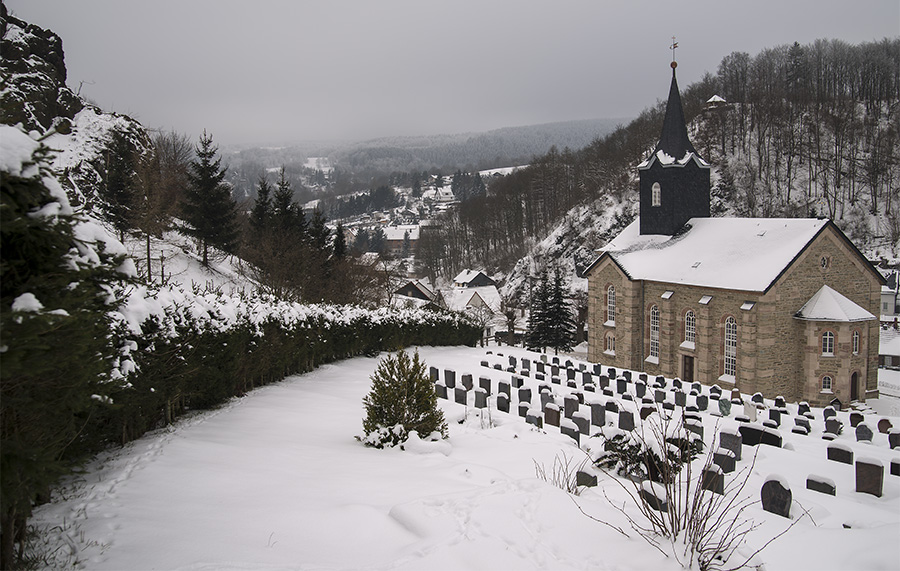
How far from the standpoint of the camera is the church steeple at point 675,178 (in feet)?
108

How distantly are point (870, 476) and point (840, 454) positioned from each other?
1.76 m

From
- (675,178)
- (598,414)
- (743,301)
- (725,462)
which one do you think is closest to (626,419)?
(598,414)

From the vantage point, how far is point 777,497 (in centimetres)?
702

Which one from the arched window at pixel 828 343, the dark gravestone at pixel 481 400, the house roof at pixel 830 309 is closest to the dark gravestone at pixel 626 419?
the dark gravestone at pixel 481 400

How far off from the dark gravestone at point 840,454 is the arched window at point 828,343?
56.9 ft

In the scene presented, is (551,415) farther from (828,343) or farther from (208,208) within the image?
(208,208)

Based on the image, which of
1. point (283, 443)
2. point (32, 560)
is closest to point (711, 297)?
point (283, 443)

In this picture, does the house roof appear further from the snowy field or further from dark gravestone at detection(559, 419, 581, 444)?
dark gravestone at detection(559, 419, 581, 444)

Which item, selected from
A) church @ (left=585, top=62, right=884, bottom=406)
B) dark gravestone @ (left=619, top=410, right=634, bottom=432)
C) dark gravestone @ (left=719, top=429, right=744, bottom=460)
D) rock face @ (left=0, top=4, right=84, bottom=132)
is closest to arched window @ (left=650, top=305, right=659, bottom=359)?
church @ (left=585, top=62, right=884, bottom=406)

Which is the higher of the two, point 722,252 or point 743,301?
point 722,252

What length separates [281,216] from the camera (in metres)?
35.1

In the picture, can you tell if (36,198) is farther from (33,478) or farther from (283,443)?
(283,443)

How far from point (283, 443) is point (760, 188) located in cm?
6543

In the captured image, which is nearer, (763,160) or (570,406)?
(570,406)
